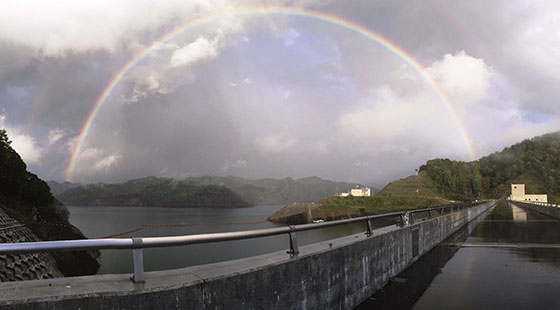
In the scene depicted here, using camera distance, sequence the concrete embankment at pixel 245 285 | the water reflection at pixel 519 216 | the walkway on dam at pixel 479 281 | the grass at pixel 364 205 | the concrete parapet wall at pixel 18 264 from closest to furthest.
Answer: the concrete embankment at pixel 245 285 → the walkway on dam at pixel 479 281 → the concrete parapet wall at pixel 18 264 → the water reflection at pixel 519 216 → the grass at pixel 364 205

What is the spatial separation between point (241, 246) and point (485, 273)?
4451cm

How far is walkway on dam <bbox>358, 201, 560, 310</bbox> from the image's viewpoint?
737 cm

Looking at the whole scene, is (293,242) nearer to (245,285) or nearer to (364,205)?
(245,285)

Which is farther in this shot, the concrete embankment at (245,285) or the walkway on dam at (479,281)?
the walkway on dam at (479,281)

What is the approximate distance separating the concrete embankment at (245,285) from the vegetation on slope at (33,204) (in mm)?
28497

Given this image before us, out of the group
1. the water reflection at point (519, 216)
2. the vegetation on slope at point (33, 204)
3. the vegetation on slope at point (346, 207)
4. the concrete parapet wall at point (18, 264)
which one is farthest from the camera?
the vegetation on slope at point (346, 207)

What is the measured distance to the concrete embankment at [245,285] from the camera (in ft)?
10.7

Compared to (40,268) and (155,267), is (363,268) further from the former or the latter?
(155,267)

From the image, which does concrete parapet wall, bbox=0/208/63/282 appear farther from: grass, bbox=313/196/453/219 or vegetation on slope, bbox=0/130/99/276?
grass, bbox=313/196/453/219

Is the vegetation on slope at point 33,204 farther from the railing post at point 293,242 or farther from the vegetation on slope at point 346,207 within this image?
the vegetation on slope at point 346,207

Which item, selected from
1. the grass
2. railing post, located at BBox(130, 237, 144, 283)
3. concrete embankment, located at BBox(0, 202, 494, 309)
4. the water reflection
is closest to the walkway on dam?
concrete embankment, located at BBox(0, 202, 494, 309)

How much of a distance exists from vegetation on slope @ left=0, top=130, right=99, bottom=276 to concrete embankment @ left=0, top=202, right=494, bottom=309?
2850 centimetres

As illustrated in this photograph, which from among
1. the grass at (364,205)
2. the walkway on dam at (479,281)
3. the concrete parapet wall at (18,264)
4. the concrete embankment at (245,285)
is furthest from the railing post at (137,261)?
the grass at (364,205)

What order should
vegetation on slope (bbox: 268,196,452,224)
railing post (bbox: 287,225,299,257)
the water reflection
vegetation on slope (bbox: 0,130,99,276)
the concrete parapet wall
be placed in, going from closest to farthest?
railing post (bbox: 287,225,299,257) < the concrete parapet wall < the water reflection < vegetation on slope (bbox: 0,130,99,276) < vegetation on slope (bbox: 268,196,452,224)
